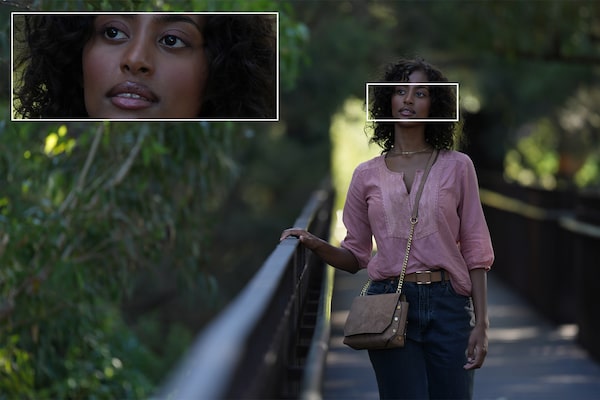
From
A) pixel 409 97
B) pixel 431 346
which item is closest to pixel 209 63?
pixel 409 97

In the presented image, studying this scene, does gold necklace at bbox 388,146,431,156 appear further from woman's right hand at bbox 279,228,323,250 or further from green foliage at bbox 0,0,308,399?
green foliage at bbox 0,0,308,399

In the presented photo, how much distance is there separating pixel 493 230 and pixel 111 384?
9.64 meters

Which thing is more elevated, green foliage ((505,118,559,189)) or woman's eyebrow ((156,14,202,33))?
woman's eyebrow ((156,14,202,33))

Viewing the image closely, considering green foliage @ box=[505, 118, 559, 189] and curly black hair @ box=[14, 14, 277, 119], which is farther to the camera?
green foliage @ box=[505, 118, 559, 189]

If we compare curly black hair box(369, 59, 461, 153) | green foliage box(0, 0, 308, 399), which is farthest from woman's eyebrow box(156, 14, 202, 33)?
curly black hair box(369, 59, 461, 153)

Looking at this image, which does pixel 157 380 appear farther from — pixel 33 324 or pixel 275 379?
pixel 275 379

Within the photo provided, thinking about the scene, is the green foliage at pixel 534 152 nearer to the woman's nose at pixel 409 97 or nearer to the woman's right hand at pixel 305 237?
the woman's right hand at pixel 305 237

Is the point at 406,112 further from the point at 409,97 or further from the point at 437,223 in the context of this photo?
the point at 437,223

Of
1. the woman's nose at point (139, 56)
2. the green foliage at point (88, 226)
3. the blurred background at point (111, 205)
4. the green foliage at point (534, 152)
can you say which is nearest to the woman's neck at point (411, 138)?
the blurred background at point (111, 205)

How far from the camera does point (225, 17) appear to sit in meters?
7.48

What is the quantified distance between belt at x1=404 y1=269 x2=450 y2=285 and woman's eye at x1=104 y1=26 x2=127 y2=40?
3.13 m

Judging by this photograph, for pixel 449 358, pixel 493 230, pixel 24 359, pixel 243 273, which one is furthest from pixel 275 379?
pixel 243 273

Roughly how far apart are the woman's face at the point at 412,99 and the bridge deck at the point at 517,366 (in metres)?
4.14

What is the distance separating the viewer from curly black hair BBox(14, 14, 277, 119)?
7.28 meters
